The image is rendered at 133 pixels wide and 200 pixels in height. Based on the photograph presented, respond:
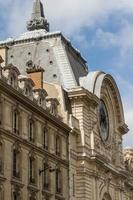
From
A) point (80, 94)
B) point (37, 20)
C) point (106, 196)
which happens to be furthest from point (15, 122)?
point (37, 20)

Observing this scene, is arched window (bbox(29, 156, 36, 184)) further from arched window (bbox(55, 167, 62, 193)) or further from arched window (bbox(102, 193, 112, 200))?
arched window (bbox(102, 193, 112, 200))

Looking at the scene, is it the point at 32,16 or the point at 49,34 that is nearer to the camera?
the point at 49,34

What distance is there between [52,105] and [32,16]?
24.2 meters

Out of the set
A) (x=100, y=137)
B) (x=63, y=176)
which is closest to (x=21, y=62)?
(x=100, y=137)

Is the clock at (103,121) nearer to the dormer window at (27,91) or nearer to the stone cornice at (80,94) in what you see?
the stone cornice at (80,94)

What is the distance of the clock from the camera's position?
67.4 metres

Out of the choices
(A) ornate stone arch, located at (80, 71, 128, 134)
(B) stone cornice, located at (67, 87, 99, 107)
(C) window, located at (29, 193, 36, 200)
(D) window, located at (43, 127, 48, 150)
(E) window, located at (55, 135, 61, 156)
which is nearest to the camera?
(C) window, located at (29, 193, 36, 200)

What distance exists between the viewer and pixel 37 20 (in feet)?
251

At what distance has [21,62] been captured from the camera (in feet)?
225

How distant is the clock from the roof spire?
14.0 meters

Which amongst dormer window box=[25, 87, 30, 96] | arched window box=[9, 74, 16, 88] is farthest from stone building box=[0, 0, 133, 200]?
arched window box=[9, 74, 16, 88]

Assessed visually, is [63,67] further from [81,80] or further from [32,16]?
[32,16]

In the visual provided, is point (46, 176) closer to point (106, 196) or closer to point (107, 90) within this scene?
point (106, 196)

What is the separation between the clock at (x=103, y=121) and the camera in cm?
6739
